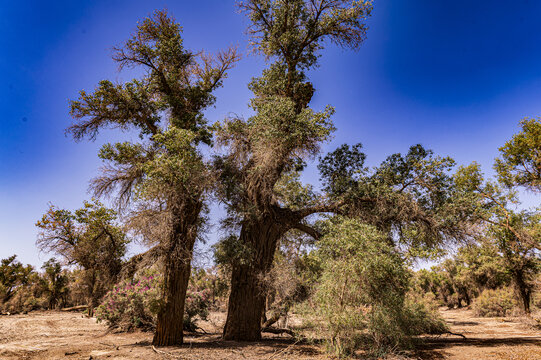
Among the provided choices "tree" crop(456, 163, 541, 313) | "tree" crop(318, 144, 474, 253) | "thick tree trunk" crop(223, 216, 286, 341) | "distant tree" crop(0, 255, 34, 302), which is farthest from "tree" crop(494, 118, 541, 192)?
"distant tree" crop(0, 255, 34, 302)

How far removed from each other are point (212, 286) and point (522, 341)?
12.2m

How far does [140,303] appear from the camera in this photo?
10.6 meters

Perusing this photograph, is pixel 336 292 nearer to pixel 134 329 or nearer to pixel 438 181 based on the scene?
pixel 438 181

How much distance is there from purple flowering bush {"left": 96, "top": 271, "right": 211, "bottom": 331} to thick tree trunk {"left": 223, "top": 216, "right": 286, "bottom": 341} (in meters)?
2.86

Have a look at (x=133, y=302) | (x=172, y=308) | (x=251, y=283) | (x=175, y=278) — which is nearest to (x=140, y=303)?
(x=133, y=302)

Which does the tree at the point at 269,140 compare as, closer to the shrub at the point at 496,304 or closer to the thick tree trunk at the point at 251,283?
the thick tree trunk at the point at 251,283

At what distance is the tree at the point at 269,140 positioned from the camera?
10375 mm

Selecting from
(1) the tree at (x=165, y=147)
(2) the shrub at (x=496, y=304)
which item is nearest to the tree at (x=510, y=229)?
(2) the shrub at (x=496, y=304)

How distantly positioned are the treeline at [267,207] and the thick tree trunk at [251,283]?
4 centimetres

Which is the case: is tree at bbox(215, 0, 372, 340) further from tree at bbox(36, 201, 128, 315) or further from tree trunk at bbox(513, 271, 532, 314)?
tree trunk at bbox(513, 271, 532, 314)

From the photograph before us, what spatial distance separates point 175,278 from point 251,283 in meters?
3.05

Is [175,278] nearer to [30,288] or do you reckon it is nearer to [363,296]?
[363,296]

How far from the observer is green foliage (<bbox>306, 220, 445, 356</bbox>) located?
7.26 metres

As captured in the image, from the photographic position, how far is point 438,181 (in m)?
10.5
